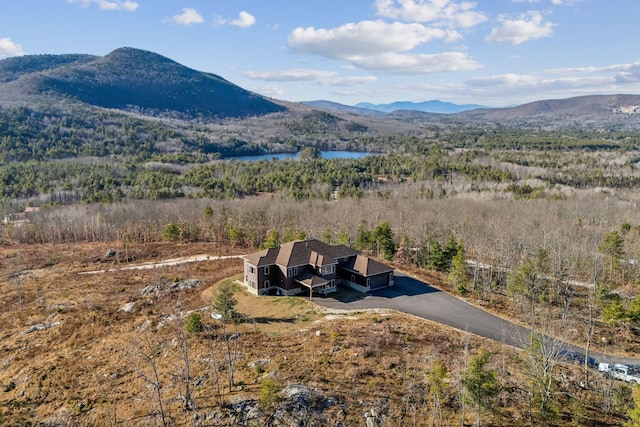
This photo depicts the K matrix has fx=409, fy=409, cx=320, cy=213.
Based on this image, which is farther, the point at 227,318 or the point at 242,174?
the point at 242,174

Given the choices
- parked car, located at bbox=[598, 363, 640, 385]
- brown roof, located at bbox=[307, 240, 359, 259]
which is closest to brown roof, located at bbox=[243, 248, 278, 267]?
brown roof, located at bbox=[307, 240, 359, 259]

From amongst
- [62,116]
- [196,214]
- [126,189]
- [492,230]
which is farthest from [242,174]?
[62,116]

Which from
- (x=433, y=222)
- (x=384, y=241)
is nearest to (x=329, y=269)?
(x=384, y=241)

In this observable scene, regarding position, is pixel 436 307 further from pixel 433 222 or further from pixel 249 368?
pixel 433 222

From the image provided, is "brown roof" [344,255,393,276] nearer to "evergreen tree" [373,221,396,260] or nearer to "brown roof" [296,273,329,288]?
"brown roof" [296,273,329,288]

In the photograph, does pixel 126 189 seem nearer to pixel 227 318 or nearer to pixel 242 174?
pixel 242 174

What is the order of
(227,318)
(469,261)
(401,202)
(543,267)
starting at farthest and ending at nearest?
1. (401,202)
2. (469,261)
3. (543,267)
4. (227,318)

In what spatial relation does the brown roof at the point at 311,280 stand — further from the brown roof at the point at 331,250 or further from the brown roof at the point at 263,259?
the brown roof at the point at 263,259
